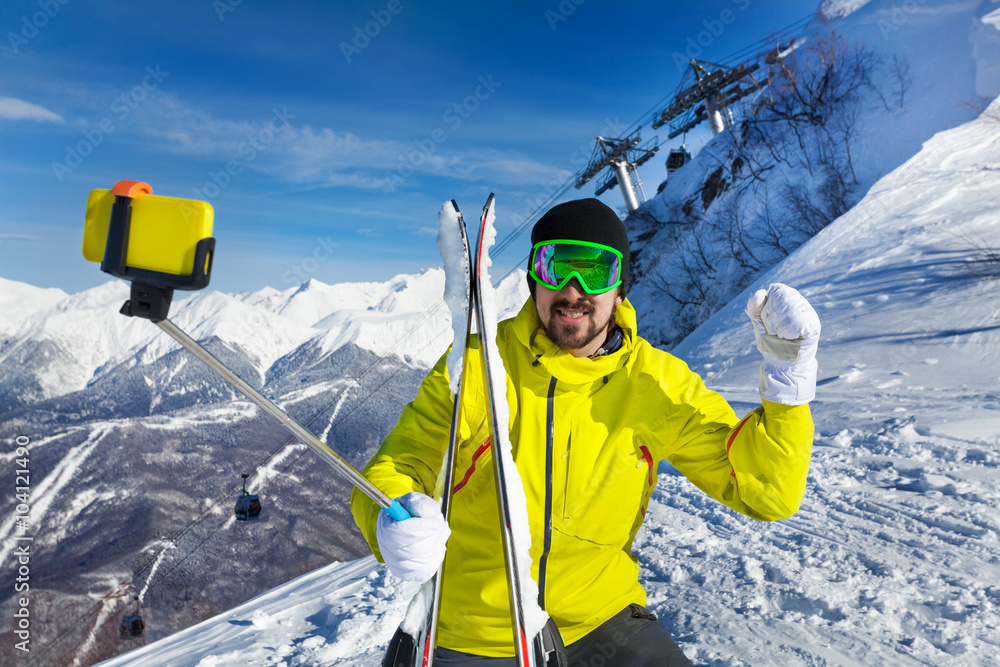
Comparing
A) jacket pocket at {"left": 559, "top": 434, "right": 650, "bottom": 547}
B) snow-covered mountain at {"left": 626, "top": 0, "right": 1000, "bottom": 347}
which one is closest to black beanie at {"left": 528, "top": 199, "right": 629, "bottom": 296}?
jacket pocket at {"left": 559, "top": 434, "right": 650, "bottom": 547}

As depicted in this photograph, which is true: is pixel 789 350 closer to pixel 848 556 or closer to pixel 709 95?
pixel 848 556

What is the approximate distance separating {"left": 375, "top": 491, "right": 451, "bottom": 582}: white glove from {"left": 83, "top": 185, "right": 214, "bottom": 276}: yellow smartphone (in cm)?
86

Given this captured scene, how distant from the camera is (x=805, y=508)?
13.0 ft

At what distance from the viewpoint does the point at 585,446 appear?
1.81 meters

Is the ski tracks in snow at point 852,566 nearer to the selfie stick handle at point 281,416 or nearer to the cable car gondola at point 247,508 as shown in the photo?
the selfie stick handle at point 281,416

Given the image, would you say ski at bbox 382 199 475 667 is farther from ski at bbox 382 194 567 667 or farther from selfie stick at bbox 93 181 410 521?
selfie stick at bbox 93 181 410 521

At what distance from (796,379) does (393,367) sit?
185700 mm

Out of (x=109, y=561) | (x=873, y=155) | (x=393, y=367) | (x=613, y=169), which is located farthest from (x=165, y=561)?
(x=393, y=367)

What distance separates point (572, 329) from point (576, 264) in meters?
0.23

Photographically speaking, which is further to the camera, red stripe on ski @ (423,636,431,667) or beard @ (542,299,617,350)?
beard @ (542,299,617,350)

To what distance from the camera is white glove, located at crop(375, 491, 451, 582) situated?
152cm

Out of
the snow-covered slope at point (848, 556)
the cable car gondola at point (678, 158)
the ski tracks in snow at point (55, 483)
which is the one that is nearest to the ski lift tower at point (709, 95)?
the cable car gondola at point (678, 158)

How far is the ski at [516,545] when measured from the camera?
63.1 inches

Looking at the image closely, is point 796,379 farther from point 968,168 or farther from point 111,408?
point 111,408
